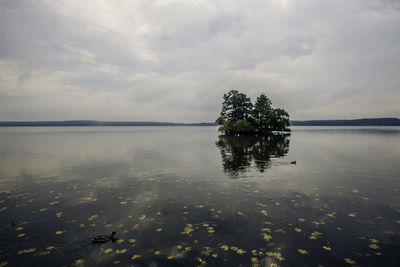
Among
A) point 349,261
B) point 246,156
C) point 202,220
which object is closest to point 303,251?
point 349,261

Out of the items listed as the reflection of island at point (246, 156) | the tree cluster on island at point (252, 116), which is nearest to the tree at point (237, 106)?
the tree cluster on island at point (252, 116)

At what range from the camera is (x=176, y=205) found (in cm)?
1457

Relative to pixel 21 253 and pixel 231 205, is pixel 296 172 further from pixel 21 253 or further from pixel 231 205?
pixel 21 253

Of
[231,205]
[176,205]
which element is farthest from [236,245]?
[176,205]

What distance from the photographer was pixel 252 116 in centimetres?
11662

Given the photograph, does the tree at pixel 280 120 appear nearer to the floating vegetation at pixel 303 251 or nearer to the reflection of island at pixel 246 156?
the reflection of island at pixel 246 156

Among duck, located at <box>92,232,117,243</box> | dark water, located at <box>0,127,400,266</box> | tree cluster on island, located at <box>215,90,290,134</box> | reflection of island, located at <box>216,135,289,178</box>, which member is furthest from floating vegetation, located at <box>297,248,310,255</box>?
tree cluster on island, located at <box>215,90,290,134</box>

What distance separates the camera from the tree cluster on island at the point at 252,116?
366 ft

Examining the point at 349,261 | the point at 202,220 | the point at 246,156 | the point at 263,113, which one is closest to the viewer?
the point at 349,261

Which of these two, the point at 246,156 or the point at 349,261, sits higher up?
the point at 349,261

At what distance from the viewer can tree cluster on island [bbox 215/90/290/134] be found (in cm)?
11162

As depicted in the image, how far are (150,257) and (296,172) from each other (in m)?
20.6

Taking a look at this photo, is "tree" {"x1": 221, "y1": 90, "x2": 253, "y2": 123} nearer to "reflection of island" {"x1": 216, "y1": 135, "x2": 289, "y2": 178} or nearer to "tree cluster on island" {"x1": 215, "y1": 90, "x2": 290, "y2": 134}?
"tree cluster on island" {"x1": 215, "y1": 90, "x2": 290, "y2": 134}

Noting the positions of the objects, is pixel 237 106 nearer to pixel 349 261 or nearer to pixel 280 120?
pixel 280 120
